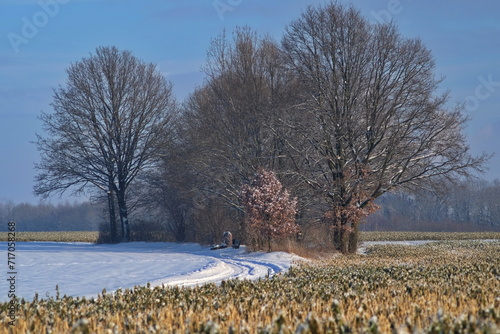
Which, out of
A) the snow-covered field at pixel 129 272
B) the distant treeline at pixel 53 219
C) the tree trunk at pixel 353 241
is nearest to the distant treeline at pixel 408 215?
the distant treeline at pixel 53 219

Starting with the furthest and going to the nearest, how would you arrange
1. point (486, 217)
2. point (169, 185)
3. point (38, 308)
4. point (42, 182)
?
point (486, 217)
point (42, 182)
point (169, 185)
point (38, 308)

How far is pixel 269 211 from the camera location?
111ft

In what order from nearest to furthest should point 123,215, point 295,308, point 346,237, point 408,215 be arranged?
point 295,308
point 346,237
point 123,215
point 408,215

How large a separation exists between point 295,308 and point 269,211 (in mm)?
23549

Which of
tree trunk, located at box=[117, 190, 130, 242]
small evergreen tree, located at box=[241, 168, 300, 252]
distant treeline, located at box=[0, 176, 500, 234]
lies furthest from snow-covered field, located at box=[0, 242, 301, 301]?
distant treeline, located at box=[0, 176, 500, 234]

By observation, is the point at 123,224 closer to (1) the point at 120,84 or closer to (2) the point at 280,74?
(1) the point at 120,84

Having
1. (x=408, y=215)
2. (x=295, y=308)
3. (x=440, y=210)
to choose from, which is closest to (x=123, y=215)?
(x=295, y=308)

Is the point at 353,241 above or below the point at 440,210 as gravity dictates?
above

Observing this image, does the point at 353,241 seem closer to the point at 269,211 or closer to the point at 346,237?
the point at 346,237

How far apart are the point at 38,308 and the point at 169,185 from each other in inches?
1464

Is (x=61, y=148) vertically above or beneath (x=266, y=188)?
above

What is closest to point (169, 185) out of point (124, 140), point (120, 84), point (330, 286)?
point (124, 140)

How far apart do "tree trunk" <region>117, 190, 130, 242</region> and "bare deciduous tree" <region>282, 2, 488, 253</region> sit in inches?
818

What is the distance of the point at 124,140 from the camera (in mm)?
51781
